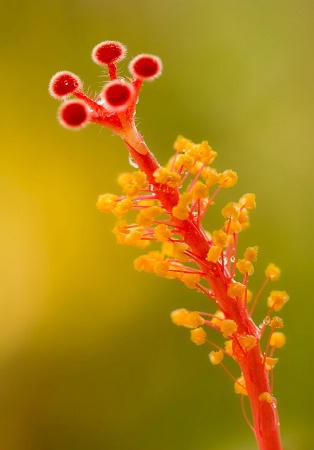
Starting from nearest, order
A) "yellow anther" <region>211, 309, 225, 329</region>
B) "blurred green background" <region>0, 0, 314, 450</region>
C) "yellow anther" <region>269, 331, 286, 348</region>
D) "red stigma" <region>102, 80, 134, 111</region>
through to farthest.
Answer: "red stigma" <region>102, 80, 134, 111</region> → "yellow anther" <region>211, 309, 225, 329</region> → "yellow anther" <region>269, 331, 286, 348</region> → "blurred green background" <region>0, 0, 314, 450</region>

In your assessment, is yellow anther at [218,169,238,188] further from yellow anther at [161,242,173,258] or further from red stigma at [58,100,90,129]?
red stigma at [58,100,90,129]

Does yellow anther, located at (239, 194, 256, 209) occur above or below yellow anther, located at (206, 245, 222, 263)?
above

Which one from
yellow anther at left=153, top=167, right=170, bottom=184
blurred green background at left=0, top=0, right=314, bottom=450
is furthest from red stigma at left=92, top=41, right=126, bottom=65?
blurred green background at left=0, top=0, right=314, bottom=450

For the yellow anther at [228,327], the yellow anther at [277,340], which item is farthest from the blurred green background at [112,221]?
the yellow anther at [228,327]

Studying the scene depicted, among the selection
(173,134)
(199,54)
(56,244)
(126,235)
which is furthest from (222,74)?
(126,235)

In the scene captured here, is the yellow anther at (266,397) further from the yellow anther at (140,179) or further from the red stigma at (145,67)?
the red stigma at (145,67)

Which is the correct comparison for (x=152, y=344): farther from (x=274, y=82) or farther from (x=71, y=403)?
(x=274, y=82)

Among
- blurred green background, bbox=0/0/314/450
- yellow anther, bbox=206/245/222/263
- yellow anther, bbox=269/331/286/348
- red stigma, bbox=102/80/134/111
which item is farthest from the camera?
blurred green background, bbox=0/0/314/450
